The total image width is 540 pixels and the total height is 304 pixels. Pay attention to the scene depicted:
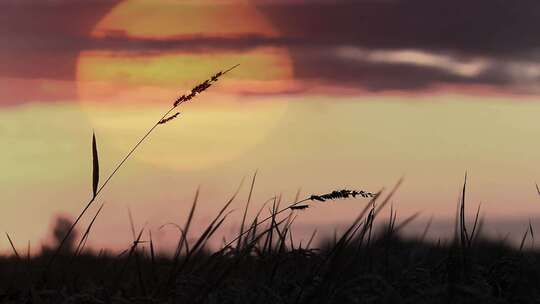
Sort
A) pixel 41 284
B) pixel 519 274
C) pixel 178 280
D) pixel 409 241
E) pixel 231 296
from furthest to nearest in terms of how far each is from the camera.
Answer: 1. pixel 409 241
2. pixel 41 284
3. pixel 519 274
4. pixel 178 280
5. pixel 231 296

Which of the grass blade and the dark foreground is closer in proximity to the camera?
the dark foreground

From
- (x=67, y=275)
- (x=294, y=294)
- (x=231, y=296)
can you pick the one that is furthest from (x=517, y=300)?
(x=67, y=275)

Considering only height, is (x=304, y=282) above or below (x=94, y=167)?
below

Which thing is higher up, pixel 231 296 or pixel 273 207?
pixel 273 207

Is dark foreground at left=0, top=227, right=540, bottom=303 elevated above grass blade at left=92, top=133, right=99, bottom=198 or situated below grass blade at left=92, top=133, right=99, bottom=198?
below

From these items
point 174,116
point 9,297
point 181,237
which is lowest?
point 9,297

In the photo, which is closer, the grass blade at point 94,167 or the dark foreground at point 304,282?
the dark foreground at point 304,282

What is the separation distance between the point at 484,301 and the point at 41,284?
8.37ft

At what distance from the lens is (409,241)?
333 inches

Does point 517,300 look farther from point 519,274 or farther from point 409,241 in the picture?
point 409,241

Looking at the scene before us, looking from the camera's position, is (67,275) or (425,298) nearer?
(425,298)

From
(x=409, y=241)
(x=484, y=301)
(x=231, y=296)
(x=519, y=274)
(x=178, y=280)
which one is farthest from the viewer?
(x=409, y=241)

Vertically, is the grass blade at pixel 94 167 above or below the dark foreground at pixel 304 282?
above

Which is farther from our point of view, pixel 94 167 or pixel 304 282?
pixel 94 167
